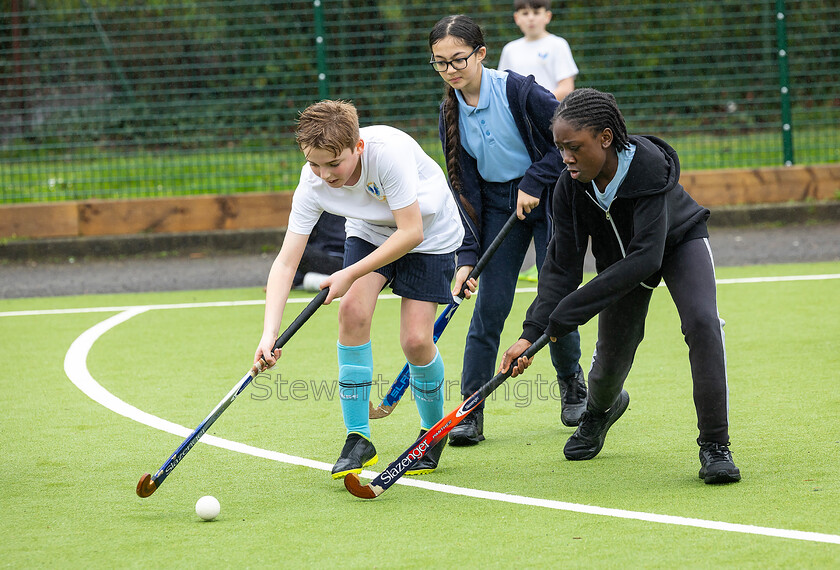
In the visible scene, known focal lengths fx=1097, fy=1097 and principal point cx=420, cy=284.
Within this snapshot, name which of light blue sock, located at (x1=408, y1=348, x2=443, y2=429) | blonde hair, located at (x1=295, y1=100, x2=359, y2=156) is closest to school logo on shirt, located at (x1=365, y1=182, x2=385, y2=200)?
blonde hair, located at (x1=295, y1=100, x2=359, y2=156)

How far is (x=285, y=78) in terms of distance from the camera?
1030 cm

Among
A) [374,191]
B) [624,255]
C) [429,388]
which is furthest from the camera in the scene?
[429,388]

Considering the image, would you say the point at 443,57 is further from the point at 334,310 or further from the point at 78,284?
the point at 78,284

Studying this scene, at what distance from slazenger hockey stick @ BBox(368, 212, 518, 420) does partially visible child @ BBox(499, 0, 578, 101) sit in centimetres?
376

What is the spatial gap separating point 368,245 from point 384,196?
30 cm

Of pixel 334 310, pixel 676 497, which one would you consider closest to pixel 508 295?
pixel 676 497

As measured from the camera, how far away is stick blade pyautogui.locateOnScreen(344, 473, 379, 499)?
3.79 meters

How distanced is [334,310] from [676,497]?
4133 mm

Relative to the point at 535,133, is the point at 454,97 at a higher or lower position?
higher

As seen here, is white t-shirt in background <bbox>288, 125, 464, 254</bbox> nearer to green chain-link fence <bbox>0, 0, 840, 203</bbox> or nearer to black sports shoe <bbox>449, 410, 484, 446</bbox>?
black sports shoe <bbox>449, 410, 484, 446</bbox>

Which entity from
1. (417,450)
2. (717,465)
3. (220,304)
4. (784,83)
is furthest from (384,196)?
(784,83)

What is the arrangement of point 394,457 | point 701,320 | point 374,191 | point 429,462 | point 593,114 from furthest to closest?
point 394,457 < point 429,462 < point 374,191 < point 701,320 < point 593,114

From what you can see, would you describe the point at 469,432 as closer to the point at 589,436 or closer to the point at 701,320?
the point at 589,436

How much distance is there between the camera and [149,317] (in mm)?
7391
